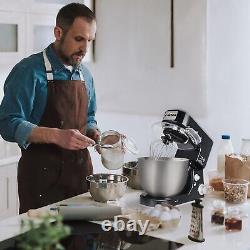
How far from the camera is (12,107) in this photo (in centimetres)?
239

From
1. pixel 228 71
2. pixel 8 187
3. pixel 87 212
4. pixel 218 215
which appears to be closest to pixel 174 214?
pixel 218 215

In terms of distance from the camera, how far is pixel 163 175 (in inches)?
77.4

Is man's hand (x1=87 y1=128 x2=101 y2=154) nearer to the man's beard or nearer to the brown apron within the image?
the brown apron

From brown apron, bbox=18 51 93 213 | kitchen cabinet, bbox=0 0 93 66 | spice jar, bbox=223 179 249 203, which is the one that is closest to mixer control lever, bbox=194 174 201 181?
spice jar, bbox=223 179 249 203

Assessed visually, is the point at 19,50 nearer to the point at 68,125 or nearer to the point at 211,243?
the point at 68,125

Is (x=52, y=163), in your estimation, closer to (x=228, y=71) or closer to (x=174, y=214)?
(x=174, y=214)

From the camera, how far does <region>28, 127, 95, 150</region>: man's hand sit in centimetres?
219

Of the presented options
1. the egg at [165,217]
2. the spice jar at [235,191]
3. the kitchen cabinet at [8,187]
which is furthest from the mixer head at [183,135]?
the kitchen cabinet at [8,187]

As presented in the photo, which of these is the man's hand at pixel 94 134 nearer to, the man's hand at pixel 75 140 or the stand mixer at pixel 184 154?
the man's hand at pixel 75 140

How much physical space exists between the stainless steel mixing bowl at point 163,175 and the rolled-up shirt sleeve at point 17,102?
64cm

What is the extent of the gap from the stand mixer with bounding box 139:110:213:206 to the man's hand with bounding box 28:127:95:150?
0.31 m

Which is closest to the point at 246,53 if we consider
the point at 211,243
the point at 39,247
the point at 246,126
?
the point at 246,126

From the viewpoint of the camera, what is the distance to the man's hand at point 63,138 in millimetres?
2191

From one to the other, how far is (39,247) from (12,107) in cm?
154
